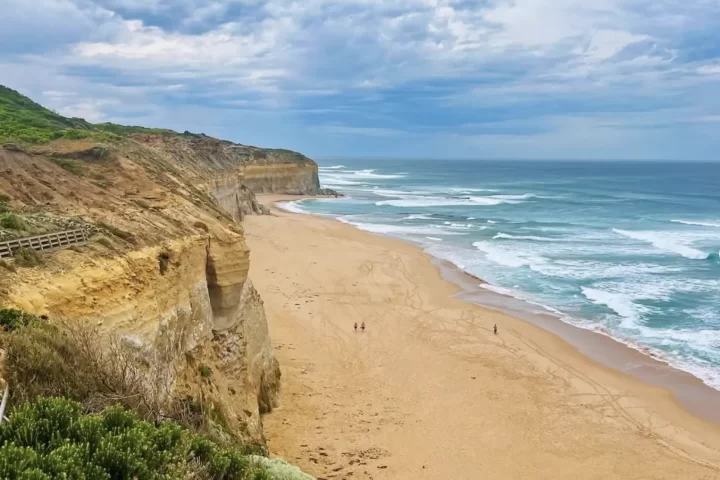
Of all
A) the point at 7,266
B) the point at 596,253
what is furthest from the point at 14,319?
the point at 596,253

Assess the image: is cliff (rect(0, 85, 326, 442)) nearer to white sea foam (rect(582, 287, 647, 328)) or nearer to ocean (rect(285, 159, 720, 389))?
ocean (rect(285, 159, 720, 389))

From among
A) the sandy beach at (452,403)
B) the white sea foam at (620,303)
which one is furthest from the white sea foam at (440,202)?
the sandy beach at (452,403)

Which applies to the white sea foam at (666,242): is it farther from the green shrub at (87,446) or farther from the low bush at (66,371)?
the green shrub at (87,446)

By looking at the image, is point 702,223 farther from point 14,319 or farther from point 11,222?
point 14,319

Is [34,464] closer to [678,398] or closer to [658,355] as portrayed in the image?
[678,398]

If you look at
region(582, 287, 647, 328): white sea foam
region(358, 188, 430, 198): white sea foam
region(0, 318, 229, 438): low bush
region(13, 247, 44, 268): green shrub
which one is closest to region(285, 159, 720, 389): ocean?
region(582, 287, 647, 328): white sea foam

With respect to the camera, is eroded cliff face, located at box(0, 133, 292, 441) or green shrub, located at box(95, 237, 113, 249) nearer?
eroded cliff face, located at box(0, 133, 292, 441)

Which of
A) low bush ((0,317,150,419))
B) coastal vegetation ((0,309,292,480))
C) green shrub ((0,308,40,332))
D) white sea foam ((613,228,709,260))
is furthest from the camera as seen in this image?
white sea foam ((613,228,709,260))
